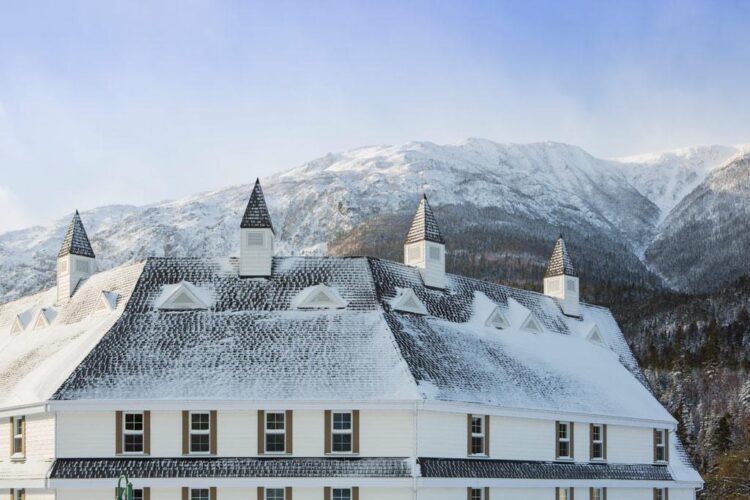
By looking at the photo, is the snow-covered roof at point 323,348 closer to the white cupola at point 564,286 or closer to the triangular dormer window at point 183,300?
the triangular dormer window at point 183,300

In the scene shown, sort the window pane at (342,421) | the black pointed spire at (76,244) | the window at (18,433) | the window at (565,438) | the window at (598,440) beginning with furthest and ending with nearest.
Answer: the black pointed spire at (76,244) < the window at (598,440) < the window at (565,438) < the window at (18,433) < the window pane at (342,421)

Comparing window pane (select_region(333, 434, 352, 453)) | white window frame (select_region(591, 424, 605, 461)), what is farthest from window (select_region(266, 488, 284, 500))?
white window frame (select_region(591, 424, 605, 461))

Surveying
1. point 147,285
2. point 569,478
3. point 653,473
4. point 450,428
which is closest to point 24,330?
point 147,285

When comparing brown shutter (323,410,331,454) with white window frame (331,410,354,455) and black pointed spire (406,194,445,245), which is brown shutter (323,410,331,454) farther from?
black pointed spire (406,194,445,245)

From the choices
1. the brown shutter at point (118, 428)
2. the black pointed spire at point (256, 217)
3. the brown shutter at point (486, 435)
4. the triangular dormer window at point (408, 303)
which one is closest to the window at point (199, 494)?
the brown shutter at point (118, 428)

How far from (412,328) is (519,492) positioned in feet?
31.0

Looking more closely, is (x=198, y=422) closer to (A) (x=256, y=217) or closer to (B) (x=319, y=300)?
(B) (x=319, y=300)

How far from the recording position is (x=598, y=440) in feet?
192

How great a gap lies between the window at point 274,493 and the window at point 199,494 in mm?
2513

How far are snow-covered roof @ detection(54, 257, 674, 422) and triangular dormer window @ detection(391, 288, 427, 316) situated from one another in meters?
0.32

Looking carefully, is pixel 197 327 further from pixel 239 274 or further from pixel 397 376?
pixel 397 376

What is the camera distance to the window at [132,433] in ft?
151

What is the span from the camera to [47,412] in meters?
45.9

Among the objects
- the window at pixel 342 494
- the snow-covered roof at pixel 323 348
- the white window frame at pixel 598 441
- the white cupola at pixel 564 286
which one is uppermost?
the white cupola at pixel 564 286
